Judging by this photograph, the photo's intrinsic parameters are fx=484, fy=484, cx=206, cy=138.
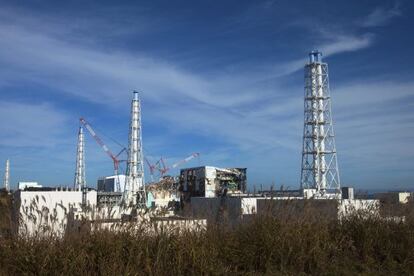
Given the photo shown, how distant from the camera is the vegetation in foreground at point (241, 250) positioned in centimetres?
627

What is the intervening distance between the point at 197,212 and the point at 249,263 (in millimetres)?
1261

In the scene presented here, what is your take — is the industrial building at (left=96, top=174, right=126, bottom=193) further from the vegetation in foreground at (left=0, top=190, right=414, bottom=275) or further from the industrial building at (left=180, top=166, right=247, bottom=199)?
the vegetation in foreground at (left=0, top=190, right=414, bottom=275)

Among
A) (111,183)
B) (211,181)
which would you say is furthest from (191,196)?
(111,183)

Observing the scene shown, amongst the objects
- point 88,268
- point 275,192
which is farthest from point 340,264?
point 88,268

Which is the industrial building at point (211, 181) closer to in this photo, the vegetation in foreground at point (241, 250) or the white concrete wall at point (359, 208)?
the white concrete wall at point (359, 208)

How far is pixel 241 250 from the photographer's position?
7.82 meters

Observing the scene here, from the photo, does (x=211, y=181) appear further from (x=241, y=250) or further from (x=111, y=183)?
(x=241, y=250)

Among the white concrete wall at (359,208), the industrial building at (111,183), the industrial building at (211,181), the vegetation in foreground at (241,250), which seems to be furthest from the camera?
the industrial building at (111,183)

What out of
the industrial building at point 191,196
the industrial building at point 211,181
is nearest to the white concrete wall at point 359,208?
the industrial building at point 191,196

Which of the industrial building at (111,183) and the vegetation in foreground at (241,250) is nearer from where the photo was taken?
the vegetation in foreground at (241,250)

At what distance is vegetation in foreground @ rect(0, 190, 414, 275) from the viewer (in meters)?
6.27

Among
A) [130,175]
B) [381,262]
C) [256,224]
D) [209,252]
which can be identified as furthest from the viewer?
[130,175]

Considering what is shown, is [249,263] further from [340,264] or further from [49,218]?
[49,218]

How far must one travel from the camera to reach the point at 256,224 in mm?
8203
